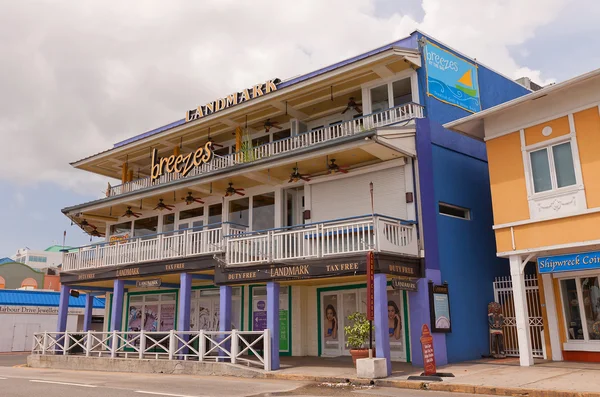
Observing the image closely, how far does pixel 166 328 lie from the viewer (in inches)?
959

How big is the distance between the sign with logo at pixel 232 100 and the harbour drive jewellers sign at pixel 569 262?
1115 cm

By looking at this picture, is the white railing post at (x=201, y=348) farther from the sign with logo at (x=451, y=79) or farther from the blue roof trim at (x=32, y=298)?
the blue roof trim at (x=32, y=298)

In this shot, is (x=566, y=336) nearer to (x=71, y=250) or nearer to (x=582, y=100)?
(x=582, y=100)

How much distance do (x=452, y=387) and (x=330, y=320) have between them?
319 inches

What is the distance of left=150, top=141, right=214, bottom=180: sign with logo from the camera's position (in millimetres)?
20438

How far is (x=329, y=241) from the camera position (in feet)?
54.4

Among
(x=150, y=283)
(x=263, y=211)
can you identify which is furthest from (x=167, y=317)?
(x=263, y=211)

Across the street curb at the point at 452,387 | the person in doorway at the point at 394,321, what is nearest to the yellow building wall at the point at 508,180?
the person in doorway at the point at 394,321

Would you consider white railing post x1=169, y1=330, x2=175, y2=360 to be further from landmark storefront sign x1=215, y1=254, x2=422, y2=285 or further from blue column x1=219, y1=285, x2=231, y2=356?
landmark storefront sign x1=215, y1=254, x2=422, y2=285

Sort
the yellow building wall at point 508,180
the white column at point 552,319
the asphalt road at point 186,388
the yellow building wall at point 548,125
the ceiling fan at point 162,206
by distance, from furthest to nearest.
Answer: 1. the ceiling fan at point 162,206
2. the white column at point 552,319
3. the yellow building wall at point 508,180
4. the yellow building wall at point 548,125
5. the asphalt road at point 186,388

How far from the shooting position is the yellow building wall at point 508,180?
1470cm

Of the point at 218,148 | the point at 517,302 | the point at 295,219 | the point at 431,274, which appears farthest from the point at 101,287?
the point at 517,302

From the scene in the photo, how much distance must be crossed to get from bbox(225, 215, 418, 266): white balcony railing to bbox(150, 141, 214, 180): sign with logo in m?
4.16

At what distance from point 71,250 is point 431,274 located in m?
15.7
